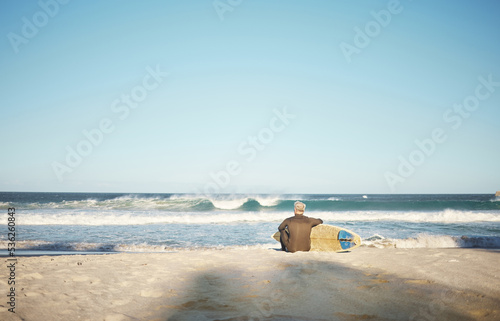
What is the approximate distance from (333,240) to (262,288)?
3.72 metres

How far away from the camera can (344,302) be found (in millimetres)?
3170

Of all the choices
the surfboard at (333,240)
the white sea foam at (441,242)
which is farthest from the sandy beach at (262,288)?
the white sea foam at (441,242)

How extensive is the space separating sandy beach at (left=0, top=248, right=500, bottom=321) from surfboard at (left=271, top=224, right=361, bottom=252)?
1.20 meters

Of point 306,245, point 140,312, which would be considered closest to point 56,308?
point 140,312

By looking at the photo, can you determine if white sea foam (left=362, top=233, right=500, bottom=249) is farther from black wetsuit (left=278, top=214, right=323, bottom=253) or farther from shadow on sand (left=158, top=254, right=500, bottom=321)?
shadow on sand (left=158, top=254, right=500, bottom=321)

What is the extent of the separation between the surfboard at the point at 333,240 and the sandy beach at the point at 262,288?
120 centimetres

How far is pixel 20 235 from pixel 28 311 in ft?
33.5

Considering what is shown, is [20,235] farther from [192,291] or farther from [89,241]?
[192,291]

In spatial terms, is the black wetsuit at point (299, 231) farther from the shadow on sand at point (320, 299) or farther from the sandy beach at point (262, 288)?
the shadow on sand at point (320, 299)

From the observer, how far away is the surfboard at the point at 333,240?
22.7ft

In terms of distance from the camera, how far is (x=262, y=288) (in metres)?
3.76

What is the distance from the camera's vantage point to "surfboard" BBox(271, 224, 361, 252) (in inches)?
273

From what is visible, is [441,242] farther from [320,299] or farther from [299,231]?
[320,299]

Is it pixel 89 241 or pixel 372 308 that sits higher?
pixel 372 308
